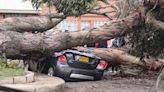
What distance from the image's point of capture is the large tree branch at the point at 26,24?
12.2m

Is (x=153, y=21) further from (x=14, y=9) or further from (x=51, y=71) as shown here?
(x=14, y=9)

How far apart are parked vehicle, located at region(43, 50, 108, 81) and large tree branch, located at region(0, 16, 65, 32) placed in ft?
3.24

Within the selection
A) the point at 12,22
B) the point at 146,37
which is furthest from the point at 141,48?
the point at 12,22

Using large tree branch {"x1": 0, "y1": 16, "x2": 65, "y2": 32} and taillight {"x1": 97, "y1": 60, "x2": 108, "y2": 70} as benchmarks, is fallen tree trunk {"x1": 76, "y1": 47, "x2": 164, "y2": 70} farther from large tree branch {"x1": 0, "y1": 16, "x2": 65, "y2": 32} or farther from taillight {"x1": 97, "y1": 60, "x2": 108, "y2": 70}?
large tree branch {"x1": 0, "y1": 16, "x2": 65, "y2": 32}

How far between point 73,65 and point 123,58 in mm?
1852

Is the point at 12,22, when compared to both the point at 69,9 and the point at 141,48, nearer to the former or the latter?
the point at 69,9

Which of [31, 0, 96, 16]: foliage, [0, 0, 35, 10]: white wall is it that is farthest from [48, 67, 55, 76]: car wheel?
[0, 0, 35, 10]: white wall

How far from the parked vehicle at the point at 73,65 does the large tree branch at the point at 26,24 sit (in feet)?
3.24

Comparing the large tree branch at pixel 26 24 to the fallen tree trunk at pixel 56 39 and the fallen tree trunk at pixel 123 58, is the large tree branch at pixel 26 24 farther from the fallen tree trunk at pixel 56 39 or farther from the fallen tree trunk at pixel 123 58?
the fallen tree trunk at pixel 123 58

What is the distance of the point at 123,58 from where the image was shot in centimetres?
1374

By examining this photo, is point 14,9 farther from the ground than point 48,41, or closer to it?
closer to it

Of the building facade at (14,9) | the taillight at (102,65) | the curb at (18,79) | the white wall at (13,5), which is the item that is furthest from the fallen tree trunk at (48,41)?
the white wall at (13,5)

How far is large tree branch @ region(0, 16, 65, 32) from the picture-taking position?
12.2 meters

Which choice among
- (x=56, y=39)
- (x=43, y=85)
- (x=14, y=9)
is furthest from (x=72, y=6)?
(x=14, y=9)
